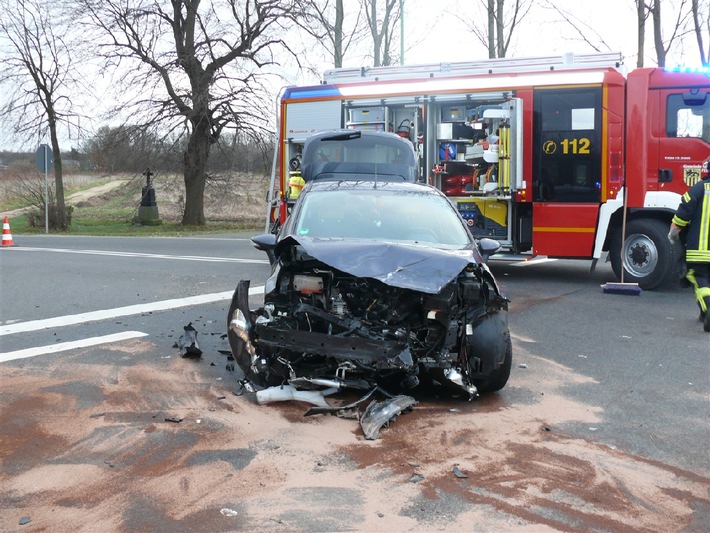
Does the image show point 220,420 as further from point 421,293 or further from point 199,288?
point 199,288

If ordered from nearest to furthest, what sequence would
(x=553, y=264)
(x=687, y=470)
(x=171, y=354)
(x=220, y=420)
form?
(x=687, y=470) < (x=220, y=420) < (x=171, y=354) < (x=553, y=264)

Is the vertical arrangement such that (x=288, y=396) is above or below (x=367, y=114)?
below

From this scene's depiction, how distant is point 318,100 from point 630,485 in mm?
10905

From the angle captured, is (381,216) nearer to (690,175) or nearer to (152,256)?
(690,175)

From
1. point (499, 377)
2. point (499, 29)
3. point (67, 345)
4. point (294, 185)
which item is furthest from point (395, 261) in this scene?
point (499, 29)

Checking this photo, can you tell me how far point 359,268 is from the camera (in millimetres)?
5363

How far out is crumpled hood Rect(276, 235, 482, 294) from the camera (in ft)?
17.3

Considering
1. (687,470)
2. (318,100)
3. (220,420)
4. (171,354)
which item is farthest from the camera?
(318,100)

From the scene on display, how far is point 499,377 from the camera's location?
5.79 metres

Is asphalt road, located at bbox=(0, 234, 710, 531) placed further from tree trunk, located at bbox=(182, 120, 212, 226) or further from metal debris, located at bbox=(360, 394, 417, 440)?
tree trunk, located at bbox=(182, 120, 212, 226)

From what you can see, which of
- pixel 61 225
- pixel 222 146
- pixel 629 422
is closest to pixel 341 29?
→ pixel 222 146

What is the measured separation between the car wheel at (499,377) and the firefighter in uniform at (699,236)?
12.2ft

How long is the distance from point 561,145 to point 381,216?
6009mm

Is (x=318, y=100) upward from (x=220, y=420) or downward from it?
upward
